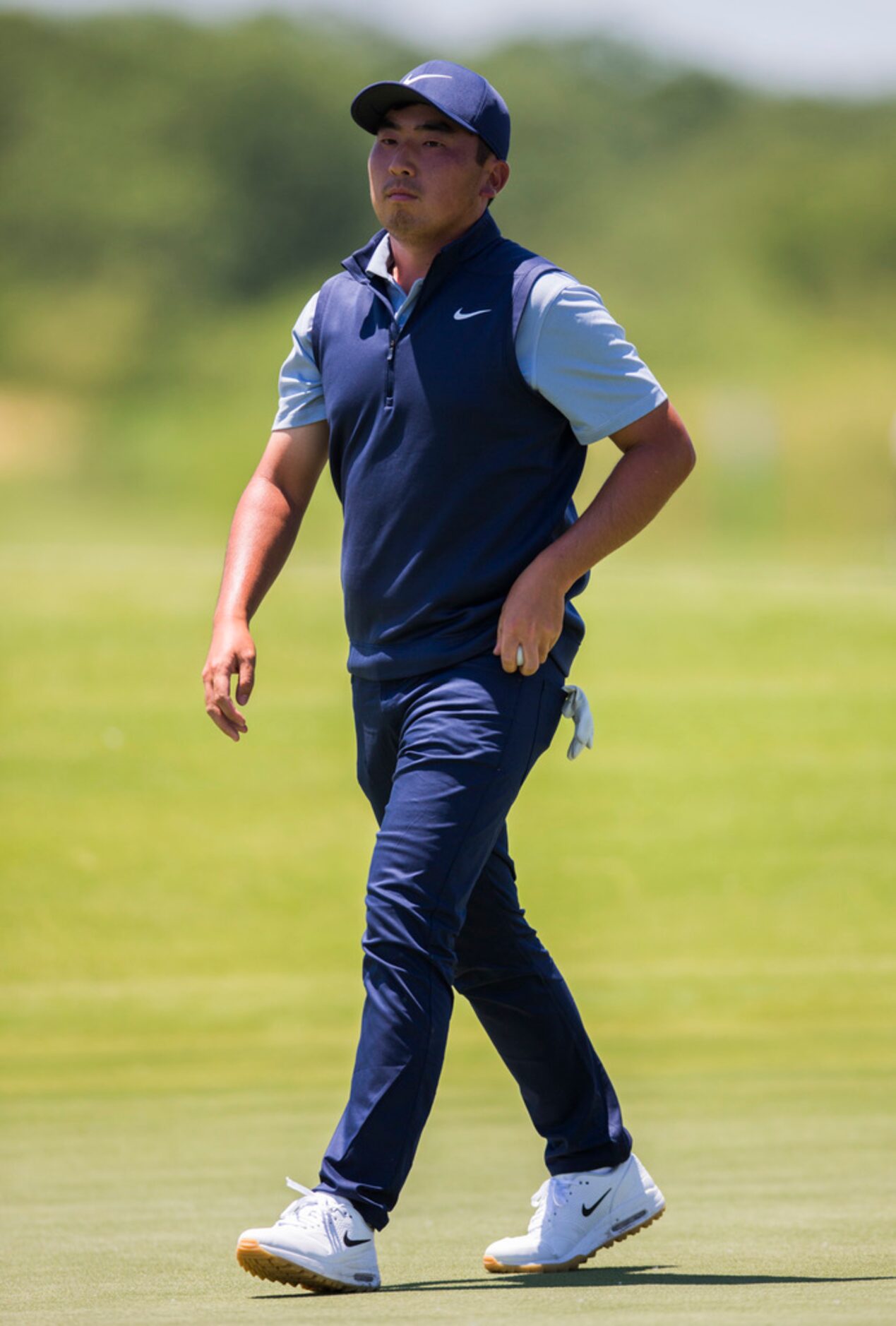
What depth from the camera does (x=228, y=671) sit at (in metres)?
2.54

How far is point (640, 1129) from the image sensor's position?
13.4 ft

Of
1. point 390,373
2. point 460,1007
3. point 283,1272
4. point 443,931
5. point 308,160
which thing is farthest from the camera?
point 308,160

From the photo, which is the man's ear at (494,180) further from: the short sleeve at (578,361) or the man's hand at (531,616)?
the man's hand at (531,616)

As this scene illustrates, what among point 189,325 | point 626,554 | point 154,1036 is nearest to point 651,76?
point 189,325

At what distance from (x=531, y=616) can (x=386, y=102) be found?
0.65 m

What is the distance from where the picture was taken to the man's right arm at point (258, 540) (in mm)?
2562

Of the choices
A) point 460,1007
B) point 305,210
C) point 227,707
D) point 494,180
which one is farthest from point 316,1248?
point 305,210

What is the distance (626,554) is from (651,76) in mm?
41303

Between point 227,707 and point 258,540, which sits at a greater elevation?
point 258,540

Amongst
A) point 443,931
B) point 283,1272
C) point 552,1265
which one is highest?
point 443,931

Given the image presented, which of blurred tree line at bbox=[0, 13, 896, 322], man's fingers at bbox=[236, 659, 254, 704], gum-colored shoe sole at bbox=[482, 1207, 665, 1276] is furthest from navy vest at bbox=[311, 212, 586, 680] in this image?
blurred tree line at bbox=[0, 13, 896, 322]

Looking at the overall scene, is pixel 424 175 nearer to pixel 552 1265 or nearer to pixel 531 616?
pixel 531 616

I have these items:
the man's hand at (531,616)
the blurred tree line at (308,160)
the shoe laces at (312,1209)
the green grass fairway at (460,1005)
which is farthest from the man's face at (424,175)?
the blurred tree line at (308,160)

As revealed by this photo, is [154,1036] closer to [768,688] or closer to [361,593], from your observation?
[361,593]
